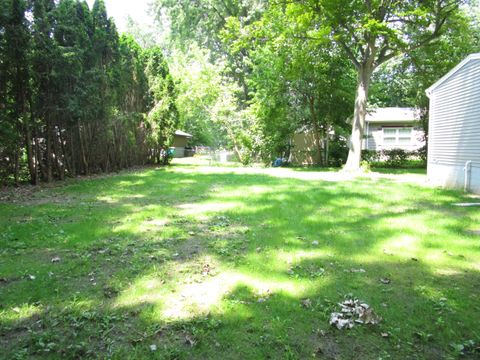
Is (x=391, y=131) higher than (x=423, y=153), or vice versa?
(x=391, y=131)

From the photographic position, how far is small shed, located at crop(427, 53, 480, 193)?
969 cm

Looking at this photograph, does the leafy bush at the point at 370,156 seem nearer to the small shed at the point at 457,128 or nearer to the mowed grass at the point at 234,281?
the small shed at the point at 457,128

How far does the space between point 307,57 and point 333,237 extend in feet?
46.4

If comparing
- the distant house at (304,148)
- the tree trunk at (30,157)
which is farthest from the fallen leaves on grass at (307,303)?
the distant house at (304,148)

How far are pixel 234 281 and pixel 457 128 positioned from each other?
9712 mm

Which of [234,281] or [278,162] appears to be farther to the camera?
[278,162]

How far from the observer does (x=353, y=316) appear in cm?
307

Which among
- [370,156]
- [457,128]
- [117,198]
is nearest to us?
[117,198]

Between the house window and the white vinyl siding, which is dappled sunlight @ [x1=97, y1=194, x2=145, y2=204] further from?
the house window

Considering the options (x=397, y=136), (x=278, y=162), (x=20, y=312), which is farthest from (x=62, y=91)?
(x=397, y=136)

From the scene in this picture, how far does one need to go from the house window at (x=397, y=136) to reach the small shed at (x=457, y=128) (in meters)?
13.9

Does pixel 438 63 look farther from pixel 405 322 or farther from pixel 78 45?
pixel 405 322

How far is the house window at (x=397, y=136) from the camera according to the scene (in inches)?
1001

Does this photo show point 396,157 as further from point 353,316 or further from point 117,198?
point 353,316
